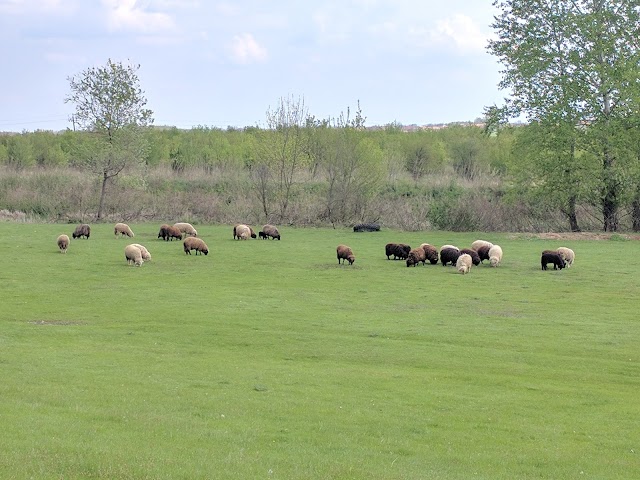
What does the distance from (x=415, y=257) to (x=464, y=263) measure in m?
2.71

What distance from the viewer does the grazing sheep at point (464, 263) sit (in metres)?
30.6

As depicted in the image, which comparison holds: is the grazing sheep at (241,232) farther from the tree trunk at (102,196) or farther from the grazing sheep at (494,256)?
the tree trunk at (102,196)

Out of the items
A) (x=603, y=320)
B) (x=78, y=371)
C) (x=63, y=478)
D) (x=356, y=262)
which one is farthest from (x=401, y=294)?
(x=63, y=478)

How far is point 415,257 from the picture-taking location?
33000 millimetres

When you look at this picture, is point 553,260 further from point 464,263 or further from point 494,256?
point 464,263

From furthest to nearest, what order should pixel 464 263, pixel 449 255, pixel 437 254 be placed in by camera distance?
pixel 437 254 < pixel 449 255 < pixel 464 263

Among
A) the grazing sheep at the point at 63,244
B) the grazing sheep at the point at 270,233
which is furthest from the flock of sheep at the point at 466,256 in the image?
the grazing sheep at the point at 63,244

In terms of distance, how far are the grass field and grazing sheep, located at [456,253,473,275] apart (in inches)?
17.8

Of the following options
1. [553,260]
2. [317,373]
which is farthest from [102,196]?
[317,373]

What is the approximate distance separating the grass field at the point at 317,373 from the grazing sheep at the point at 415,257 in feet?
4.62

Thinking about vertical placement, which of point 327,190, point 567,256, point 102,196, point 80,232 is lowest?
point 80,232

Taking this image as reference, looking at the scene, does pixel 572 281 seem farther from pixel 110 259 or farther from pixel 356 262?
pixel 110 259

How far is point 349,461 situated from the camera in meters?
→ 9.51

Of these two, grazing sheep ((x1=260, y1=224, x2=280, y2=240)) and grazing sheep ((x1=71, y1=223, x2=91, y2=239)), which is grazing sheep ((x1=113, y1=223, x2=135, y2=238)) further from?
grazing sheep ((x1=260, y1=224, x2=280, y2=240))
